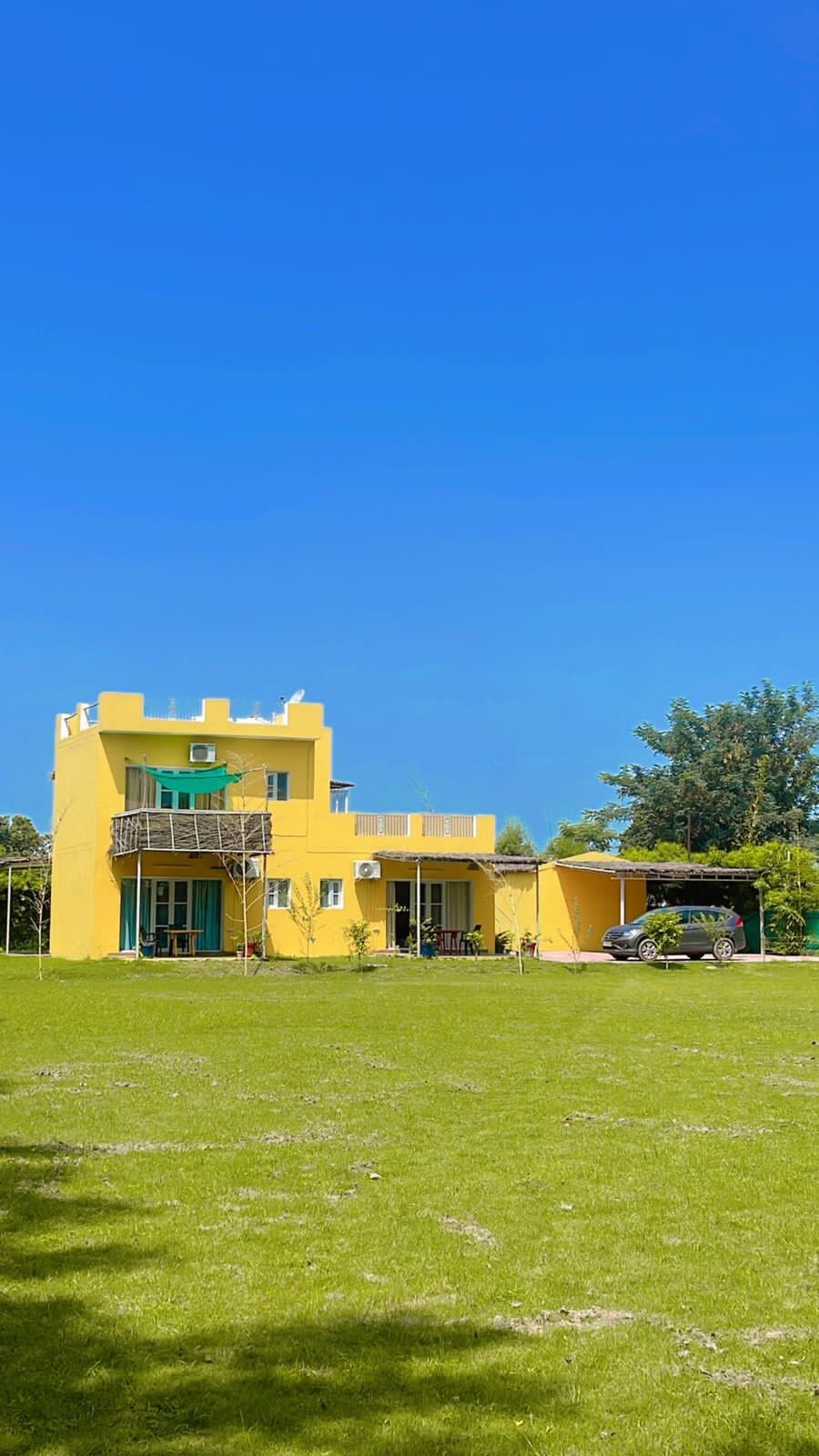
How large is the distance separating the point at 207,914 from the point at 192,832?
10.8 feet

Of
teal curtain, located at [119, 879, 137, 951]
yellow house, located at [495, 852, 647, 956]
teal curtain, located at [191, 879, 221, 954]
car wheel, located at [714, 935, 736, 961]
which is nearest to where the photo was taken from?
car wheel, located at [714, 935, 736, 961]

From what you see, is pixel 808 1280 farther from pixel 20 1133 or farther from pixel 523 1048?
pixel 523 1048

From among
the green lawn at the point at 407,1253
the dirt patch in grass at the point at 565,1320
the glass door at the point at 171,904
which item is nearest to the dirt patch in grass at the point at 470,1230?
the green lawn at the point at 407,1253

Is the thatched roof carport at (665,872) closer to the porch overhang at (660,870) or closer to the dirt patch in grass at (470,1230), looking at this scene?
the porch overhang at (660,870)

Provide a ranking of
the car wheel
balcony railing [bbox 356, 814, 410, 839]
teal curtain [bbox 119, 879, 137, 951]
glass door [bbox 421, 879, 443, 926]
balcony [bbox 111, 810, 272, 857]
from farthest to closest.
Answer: glass door [bbox 421, 879, 443, 926], balcony railing [bbox 356, 814, 410, 839], teal curtain [bbox 119, 879, 137, 951], the car wheel, balcony [bbox 111, 810, 272, 857]

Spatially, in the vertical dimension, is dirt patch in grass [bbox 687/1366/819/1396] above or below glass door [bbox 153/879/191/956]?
below

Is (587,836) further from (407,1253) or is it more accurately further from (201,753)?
(407,1253)

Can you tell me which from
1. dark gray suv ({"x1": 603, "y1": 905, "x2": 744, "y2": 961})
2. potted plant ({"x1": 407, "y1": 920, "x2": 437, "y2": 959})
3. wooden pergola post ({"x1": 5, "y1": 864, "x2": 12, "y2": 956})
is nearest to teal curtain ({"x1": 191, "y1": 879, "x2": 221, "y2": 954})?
potted plant ({"x1": 407, "y1": 920, "x2": 437, "y2": 959})

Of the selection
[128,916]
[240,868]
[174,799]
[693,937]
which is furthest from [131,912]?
[693,937]

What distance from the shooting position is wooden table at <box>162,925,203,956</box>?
35062mm

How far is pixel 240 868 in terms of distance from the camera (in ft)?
117

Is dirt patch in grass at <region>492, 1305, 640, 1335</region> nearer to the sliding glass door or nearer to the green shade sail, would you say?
the green shade sail

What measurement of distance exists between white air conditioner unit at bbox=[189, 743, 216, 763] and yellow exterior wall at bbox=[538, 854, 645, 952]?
1056 centimetres

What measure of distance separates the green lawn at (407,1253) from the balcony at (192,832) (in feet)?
66.4
